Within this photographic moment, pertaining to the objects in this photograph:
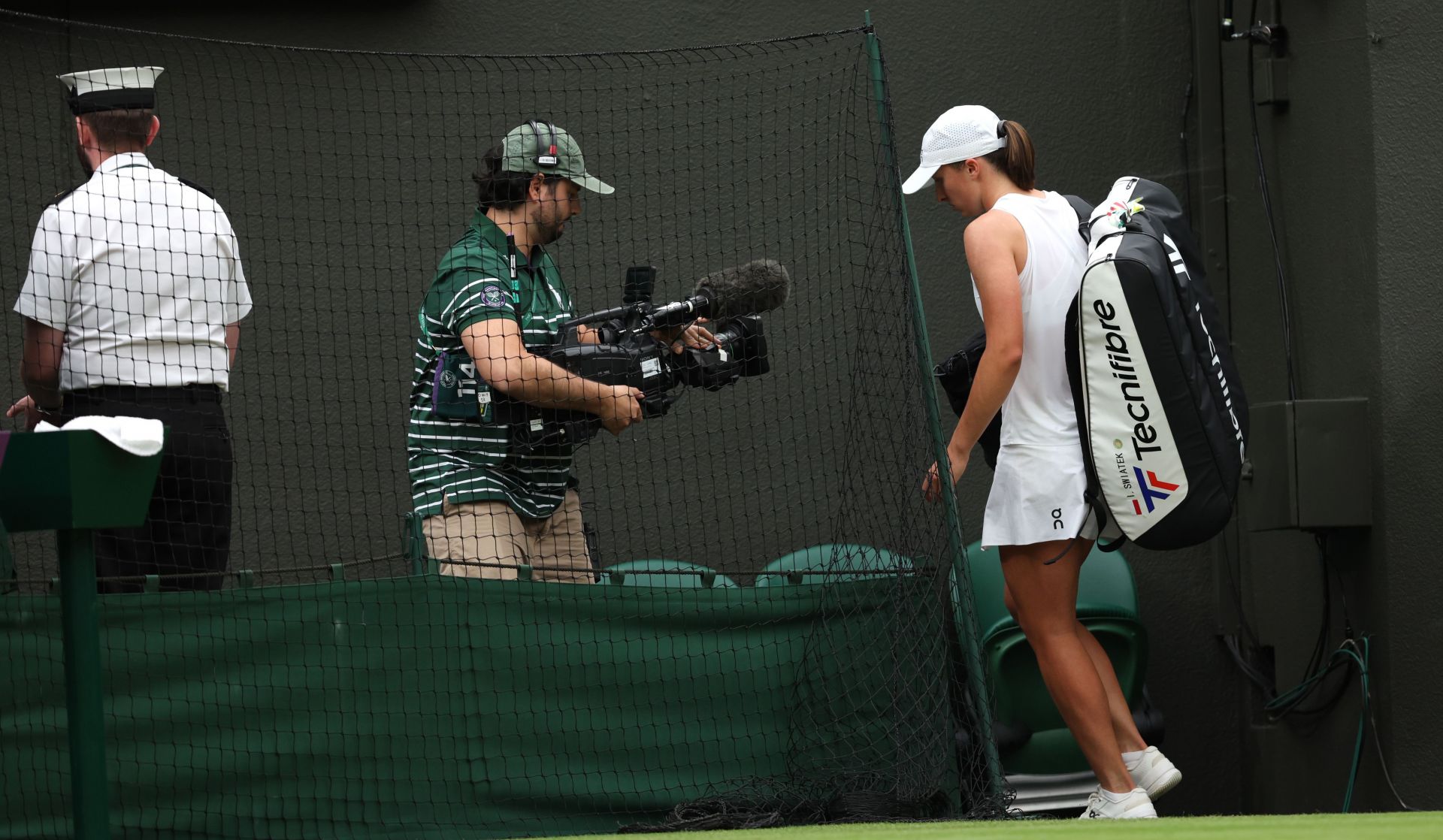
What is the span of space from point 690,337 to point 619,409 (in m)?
0.43

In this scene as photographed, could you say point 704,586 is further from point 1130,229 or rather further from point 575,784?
point 1130,229

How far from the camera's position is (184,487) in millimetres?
4211

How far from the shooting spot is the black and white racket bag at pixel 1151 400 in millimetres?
3953

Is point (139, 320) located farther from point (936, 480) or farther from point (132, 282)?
point (936, 480)

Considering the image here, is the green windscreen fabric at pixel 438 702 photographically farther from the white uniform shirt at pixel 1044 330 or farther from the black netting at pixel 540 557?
the white uniform shirt at pixel 1044 330

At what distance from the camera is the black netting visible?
13.7 ft

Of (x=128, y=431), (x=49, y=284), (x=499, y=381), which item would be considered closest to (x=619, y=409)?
(x=499, y=381)

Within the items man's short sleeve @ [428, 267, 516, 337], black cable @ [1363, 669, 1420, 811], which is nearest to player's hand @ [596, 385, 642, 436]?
man's short sleeve @ [428, 267, 516, 337]

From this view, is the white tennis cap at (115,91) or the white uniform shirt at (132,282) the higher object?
the white tennis cap at (115,91)

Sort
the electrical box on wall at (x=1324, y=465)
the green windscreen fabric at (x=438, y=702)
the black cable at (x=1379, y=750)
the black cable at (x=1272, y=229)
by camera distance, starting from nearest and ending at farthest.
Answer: the green windscreen fabric at (x=438, y=702)
the black cable at (x=1379, y=750)
the electrical box on wall at (x=1324, y=465)
the black cable at (x=1272, y=229)

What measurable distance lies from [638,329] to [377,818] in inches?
57.9

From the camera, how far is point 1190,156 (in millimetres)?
6234

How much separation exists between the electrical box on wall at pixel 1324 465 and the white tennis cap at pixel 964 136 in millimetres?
1487

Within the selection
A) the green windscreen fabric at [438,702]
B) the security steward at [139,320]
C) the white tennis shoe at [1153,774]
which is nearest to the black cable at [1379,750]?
the white tennis shoe at [1153,774]
